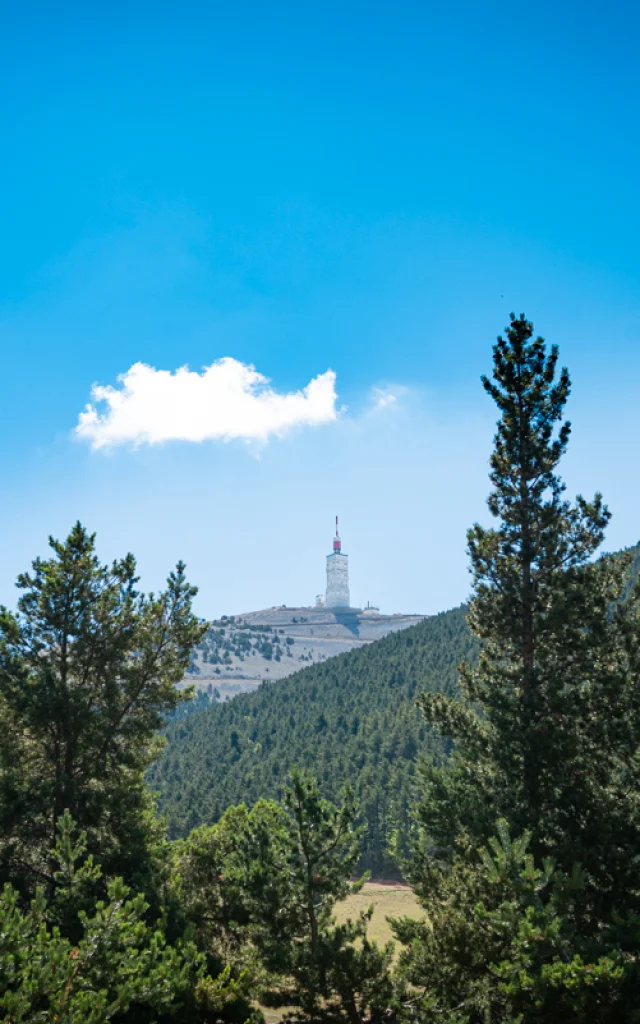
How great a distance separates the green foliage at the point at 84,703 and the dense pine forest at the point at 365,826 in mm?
66

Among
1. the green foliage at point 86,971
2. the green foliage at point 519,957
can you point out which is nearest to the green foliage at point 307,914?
the green foliage at point 519,957

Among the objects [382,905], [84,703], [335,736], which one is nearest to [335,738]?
[335,736]

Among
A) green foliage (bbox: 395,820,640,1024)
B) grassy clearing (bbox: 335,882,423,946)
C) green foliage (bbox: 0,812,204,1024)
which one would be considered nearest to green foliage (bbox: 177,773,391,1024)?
green foliage (bbox: 395,820,640,1024)

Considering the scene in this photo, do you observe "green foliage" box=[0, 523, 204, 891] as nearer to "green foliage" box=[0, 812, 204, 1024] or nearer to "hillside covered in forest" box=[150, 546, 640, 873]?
"green foliage" box=[0, 812, 204, 1024]

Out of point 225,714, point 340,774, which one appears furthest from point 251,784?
point 225,714

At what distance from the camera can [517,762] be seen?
56.3 feet

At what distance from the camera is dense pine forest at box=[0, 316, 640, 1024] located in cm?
1097

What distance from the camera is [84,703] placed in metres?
20.3

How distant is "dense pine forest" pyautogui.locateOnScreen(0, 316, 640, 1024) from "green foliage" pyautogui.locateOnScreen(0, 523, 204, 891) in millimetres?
66

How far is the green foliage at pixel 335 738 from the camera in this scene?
278 feet

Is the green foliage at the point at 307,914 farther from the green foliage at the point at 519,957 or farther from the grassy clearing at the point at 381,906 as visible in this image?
the grassy clearing at the point at 381,906

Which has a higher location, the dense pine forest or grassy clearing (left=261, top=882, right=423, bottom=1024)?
the dense pine forest

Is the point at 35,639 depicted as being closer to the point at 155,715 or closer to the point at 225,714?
the point at 155,715

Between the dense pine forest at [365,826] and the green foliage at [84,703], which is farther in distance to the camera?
the green foliage at [84,703]
